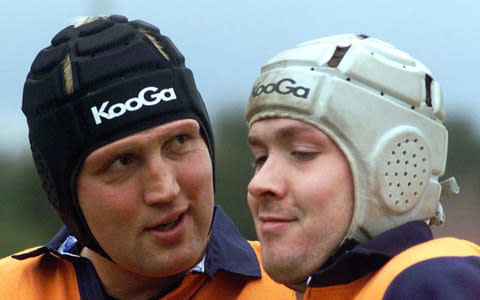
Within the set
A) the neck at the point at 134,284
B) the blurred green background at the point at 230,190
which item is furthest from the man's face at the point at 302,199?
the blurred green background at the point at 230,190

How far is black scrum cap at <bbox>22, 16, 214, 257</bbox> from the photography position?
3494 mm

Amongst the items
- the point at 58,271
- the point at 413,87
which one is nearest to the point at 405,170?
the point at 413,87

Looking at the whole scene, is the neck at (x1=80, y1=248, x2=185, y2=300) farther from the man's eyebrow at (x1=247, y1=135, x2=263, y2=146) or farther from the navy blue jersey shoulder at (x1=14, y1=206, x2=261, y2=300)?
the man's eyebrow at (x1=247, y1=135, x2=263, y2=146)

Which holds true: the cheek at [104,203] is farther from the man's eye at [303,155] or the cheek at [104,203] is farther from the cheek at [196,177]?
the man's eye at [303,155]

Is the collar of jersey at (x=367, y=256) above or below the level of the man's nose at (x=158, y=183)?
below

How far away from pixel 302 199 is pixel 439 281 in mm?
485

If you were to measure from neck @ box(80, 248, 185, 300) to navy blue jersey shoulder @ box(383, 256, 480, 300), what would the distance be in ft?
3.47

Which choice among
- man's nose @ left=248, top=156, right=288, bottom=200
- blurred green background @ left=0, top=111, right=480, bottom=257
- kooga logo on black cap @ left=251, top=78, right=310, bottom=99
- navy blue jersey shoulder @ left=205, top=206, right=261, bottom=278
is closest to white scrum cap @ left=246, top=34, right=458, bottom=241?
kooga logo on black cap @ left=251, top=78, right=310, bottom=99

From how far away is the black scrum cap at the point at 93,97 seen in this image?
349 centimetres

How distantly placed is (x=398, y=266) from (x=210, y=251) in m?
1.01

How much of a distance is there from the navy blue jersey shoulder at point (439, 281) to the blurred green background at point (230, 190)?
2404 millimetres

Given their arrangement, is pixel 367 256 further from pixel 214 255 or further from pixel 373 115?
pixel 214 255

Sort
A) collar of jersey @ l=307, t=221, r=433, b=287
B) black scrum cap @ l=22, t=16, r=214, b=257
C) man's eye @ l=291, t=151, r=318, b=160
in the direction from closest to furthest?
collar of jersey @ l=307, t=221, r=433, b=287
man's eye @ l=291, t=151, r=318, b=160
black scrum cap @ l=22, t=16, r=214, b=257

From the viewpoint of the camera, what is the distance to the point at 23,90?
3738 mm
